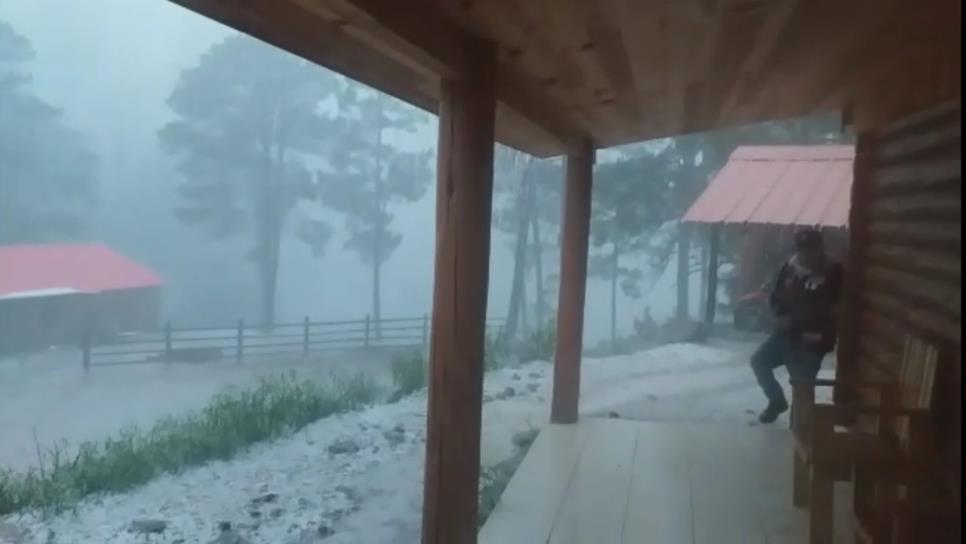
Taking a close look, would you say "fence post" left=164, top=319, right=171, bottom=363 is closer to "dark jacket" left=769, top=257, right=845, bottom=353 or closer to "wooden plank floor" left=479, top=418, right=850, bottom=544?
"wooden plank floor" left=479, top=418, right=850, bottom=544

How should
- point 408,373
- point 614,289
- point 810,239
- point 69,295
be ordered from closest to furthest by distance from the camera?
point 69,295 → point 810,239 → point 408,373 → point 614,289

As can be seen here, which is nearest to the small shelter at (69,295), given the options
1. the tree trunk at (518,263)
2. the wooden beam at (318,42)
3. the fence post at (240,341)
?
the fence post at (240,341)

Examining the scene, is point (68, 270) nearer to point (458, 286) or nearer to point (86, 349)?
point (86, 349)

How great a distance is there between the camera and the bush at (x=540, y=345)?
8.08ft

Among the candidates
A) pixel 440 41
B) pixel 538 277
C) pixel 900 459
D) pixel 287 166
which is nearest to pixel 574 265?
pixel 538 277

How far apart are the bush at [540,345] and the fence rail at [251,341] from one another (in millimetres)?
431

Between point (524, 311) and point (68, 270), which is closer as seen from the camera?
point (68, 270)

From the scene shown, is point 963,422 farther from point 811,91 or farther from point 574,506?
point 574,506

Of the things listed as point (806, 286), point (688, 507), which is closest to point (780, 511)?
point (688, 507)

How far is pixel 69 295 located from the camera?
1.42 metres

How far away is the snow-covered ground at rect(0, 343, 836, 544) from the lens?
1572 mm

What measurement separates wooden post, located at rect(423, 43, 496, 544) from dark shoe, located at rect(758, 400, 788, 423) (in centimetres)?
70

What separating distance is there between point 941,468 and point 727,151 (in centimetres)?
97

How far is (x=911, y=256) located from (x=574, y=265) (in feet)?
3.87
